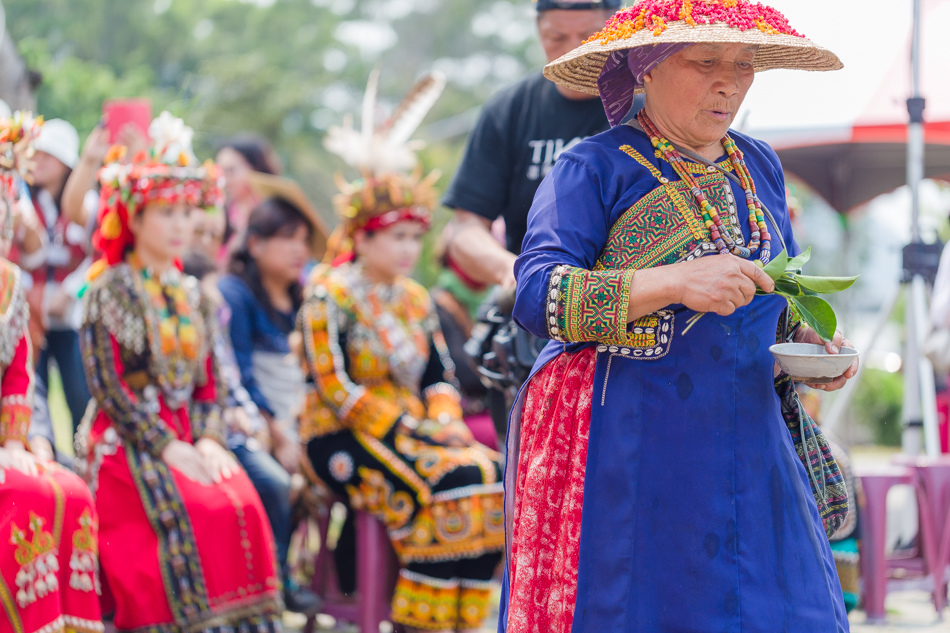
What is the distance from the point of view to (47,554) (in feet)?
12.1

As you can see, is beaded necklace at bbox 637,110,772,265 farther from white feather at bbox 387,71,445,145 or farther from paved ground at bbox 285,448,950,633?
paved ground at bbox 285,448,950,633

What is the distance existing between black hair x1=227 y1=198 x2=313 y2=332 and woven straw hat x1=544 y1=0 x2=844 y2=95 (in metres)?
3.70

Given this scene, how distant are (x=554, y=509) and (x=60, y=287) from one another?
4.01 m

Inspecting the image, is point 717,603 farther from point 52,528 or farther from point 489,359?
point 52,528

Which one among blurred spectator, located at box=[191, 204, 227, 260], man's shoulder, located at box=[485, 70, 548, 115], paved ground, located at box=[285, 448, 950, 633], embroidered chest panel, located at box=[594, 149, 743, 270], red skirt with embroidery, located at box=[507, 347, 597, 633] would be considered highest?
man's shoulder, located at box=[485, 70, 548, 115]

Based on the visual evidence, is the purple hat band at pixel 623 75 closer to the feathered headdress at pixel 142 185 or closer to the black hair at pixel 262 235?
the feathered headdress at pixel 142 185

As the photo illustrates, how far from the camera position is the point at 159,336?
4.57 meters

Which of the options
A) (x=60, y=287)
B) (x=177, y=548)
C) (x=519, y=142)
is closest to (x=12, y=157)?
(x=177, y=548)

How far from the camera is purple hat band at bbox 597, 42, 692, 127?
267cm

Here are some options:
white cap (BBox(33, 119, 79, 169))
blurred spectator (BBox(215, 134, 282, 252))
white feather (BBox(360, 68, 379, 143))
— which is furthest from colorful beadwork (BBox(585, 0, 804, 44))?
blurred spectator (BBox(215, 134, 282, 252))

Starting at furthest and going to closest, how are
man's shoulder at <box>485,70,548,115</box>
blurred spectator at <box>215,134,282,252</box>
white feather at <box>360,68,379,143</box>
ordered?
blurred spectator at <box>215,134,282,252</box>, white feather at <box>360,68,379,143</box>, man's shoulder at <box>485,70,548,115</box>

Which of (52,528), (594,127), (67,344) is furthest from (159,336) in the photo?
(594,127)

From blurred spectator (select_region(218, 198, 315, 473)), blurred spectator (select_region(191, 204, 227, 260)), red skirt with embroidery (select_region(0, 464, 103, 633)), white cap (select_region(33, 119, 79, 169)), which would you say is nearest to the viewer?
red skirt with embroidery (select_region(0, 464, 103, 633))

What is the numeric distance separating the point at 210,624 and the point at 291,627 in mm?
1706
